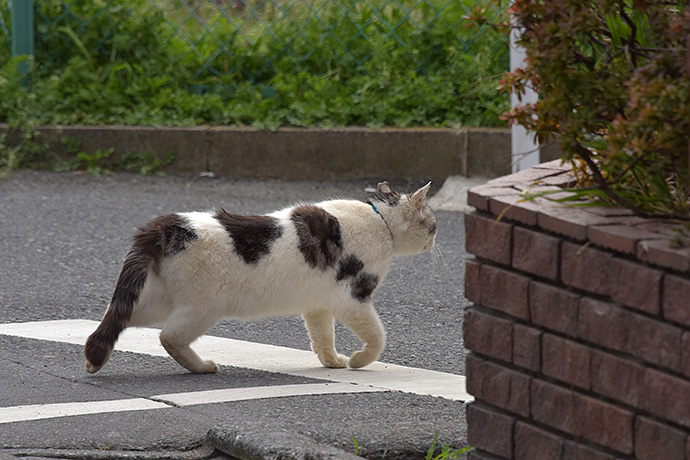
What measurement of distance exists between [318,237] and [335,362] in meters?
0.51

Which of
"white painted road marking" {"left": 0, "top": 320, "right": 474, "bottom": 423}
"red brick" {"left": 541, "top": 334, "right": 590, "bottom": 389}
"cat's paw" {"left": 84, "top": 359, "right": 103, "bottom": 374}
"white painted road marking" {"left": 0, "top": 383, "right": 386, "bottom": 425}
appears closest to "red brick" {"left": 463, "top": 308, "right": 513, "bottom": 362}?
"red brick" {"left": 541, "top": 334, "right": 590, "bottom": 389}

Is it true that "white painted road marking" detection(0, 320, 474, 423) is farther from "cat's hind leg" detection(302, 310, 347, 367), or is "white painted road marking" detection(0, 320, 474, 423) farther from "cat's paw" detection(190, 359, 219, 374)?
"cat's paw" detection(190, 359, 219, 374)

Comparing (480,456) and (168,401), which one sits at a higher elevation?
(480,456)

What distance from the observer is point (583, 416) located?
217 centimetres

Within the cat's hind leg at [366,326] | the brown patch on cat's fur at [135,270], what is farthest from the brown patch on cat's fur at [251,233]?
the cat's hind leg at [366,326]

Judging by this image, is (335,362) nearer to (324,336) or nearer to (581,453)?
(324,336)

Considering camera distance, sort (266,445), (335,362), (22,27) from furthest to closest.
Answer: (22,27)
(335,362)
(266,445)

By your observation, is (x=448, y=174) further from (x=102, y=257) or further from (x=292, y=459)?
(x=292, y=459)

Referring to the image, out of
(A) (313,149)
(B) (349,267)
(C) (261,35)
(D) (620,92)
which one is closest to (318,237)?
(B) (349,267)

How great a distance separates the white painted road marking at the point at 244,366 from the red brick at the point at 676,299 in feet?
4.60

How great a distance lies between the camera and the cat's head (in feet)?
13.3

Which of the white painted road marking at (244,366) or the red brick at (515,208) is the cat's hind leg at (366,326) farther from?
the red brick at (515,208)

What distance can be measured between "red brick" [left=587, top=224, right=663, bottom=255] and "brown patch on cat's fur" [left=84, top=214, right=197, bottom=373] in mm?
1882

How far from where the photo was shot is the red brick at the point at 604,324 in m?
2.04
